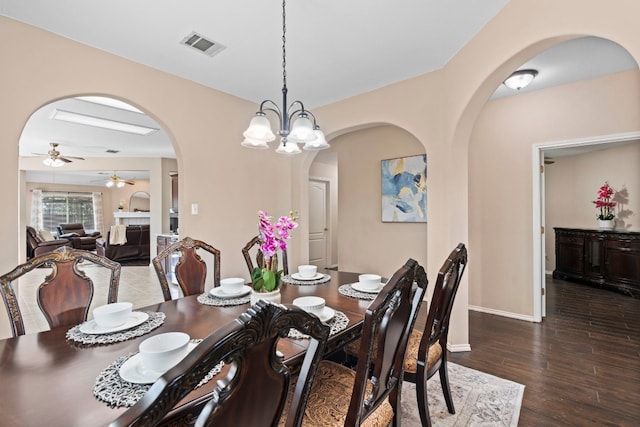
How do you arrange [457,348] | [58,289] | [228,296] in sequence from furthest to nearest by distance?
[457,348]
[228,296]
[58,289]

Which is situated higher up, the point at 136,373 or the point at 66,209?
the point at 66,209

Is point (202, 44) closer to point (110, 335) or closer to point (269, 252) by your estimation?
point (269, 252)

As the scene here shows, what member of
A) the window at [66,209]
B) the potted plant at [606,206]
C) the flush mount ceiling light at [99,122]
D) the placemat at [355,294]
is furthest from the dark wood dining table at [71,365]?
the window at [66,209]

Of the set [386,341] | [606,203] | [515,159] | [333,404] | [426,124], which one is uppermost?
[426,124]

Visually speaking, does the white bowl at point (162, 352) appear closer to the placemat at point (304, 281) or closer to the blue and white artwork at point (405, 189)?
the placemat at point (304, 281)

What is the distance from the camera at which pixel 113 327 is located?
1412 mm

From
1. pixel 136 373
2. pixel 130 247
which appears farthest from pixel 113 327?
pixel 130 247

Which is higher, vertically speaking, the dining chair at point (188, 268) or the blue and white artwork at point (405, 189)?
the blue and white artwork at point (405, 189)

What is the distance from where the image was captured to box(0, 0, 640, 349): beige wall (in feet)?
6.85

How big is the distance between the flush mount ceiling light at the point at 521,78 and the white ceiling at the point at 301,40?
94 mm

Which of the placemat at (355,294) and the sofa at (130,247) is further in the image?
the sofa at (130,247)

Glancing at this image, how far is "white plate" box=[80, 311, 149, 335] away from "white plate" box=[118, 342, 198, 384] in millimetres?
394

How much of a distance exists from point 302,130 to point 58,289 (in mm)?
1645

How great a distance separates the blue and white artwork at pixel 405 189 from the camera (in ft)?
14.5
